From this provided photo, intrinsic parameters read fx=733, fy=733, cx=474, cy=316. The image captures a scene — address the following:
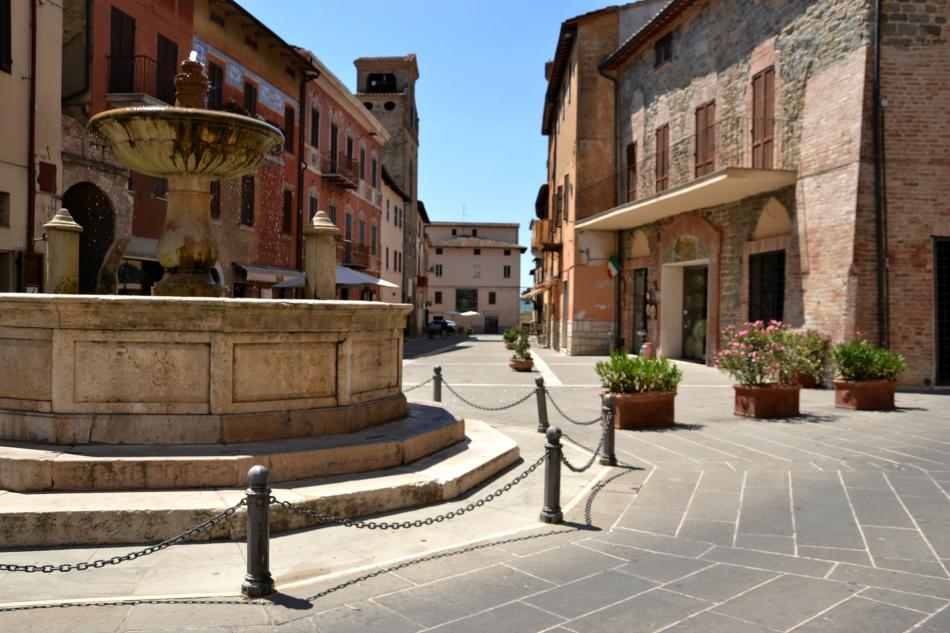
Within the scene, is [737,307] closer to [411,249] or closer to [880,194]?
[880,194]

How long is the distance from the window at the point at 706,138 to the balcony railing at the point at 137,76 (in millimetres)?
13238

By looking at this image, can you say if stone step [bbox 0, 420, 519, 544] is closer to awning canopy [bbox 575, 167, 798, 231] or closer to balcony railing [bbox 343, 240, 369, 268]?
awning canopy [bbox 575, 167, 798, 231]

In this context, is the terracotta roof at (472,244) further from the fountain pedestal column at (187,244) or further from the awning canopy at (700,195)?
the fountain pedestal column at (187,244)

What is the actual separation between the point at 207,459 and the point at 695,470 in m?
4.56

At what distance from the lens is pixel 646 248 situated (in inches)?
904

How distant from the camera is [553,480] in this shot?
215 inches

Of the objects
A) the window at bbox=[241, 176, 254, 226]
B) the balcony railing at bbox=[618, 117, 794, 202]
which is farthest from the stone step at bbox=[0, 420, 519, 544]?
the window at bbox=[241, 176, 254, 226]

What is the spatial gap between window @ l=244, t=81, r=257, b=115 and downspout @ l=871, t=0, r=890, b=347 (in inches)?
632

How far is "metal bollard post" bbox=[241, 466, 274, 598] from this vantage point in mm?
3846

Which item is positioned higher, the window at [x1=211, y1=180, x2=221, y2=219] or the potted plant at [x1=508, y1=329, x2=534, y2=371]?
the window at [x1=211, y1=180, x2=221, y2=219]

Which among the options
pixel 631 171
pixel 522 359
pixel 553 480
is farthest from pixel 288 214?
pixel 553 480

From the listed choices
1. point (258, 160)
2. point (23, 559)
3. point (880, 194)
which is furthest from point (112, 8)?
point (880, 194)

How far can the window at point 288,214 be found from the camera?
24.4m

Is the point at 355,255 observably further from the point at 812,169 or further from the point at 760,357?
the point at 760,357
